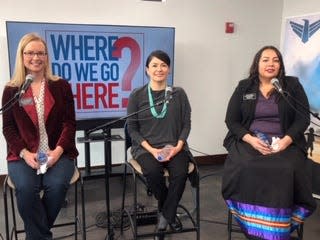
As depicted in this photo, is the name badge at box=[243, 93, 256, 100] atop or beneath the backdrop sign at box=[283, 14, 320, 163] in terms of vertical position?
beneath

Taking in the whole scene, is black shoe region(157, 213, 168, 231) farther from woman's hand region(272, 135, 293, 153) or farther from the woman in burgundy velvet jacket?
woman's hand region(272, 135, 293, 153)

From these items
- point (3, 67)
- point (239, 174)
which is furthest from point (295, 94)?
point (3, 67)

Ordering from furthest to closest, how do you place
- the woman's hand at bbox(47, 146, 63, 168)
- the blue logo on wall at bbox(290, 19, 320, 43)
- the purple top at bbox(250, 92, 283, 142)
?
the blue logo on wall at bbox(290, 19, 320, 43)
the purple top at bbox(250, 92, 283, 142)
the woman's hand at bbox(47, 146, 63, 168)

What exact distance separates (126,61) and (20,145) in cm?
150

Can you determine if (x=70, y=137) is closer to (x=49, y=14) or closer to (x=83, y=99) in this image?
(x=83, y=99)

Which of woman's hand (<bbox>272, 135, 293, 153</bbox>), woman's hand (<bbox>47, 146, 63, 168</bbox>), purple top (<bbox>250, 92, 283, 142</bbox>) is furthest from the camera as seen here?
purple top (<bbox>250, 92, 283, 142</bbox>)

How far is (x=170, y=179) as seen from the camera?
2188 millimetres

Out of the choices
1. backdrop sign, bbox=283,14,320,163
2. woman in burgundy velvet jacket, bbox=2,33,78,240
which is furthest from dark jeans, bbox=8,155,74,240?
backdrop sign, bbox=283,14,320,163

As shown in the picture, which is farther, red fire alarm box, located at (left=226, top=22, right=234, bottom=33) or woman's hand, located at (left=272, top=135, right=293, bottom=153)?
red fire alarm box, located at (left=226, top=22, right=234, bottom=33)

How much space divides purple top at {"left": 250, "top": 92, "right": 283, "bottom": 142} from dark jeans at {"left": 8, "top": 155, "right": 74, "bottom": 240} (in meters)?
1.25

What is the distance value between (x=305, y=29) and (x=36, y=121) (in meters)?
2.82

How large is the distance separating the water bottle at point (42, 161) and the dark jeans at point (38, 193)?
1.6 inches

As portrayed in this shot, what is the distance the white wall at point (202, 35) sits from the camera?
335 centimetres

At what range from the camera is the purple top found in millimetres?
2266
